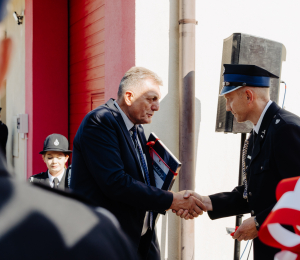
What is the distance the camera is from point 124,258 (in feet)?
1.71

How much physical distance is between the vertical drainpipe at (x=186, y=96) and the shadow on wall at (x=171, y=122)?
0.08 meters

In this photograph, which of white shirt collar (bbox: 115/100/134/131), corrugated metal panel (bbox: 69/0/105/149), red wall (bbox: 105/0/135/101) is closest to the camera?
white shirt collar (bbox: 115/100/134/131)

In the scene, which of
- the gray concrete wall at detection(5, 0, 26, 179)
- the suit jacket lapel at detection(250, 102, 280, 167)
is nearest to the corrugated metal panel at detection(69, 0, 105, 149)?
the gray concrete wall at detection(5, 0, 26, 179)

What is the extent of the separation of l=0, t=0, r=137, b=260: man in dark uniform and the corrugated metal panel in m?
3.39

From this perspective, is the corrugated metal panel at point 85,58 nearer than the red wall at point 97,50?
No

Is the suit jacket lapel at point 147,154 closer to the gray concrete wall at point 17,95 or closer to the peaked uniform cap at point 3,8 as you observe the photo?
the peaked uniform cap at point 3,8

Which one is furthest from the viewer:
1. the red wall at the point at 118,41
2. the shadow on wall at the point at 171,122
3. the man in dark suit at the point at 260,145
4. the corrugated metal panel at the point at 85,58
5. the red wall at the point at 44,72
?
the red wall at the point at 44,72

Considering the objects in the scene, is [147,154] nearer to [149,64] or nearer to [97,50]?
[149,64]

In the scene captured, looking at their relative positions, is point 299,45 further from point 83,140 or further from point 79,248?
point 79,248

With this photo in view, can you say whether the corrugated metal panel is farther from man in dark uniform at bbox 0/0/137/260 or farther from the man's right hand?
man in dark uniform at bbox 0/0/137/260

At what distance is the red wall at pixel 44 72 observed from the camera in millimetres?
4738

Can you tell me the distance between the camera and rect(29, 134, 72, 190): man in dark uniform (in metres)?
3.28

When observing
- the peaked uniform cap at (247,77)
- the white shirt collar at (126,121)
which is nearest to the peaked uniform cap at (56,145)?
the white shirt collar at (126,121)

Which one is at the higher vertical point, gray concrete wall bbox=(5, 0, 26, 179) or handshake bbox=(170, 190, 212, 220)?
gray concrete wall bbox=(5, 0, 26, 179)
